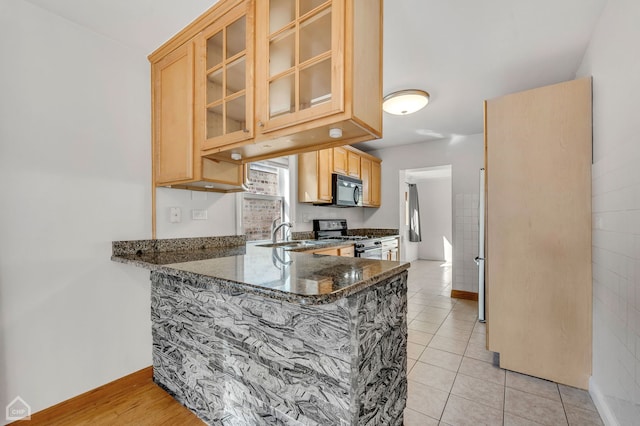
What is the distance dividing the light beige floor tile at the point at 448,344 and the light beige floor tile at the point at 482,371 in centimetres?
18

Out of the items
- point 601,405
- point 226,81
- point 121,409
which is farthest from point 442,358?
point 226,81

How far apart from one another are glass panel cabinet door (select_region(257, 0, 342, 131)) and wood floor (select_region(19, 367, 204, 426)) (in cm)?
182

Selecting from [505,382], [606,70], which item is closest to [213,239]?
[505,382]

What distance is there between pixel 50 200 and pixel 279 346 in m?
1.69

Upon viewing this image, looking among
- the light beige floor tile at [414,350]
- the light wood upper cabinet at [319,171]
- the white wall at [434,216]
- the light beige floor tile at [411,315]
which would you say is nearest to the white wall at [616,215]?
the light beige floor tile at [414,350]

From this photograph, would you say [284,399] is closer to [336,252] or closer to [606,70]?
[336,252]

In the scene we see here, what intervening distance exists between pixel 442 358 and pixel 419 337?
419mm

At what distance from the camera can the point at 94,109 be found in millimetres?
1876

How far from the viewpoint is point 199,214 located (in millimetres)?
2369

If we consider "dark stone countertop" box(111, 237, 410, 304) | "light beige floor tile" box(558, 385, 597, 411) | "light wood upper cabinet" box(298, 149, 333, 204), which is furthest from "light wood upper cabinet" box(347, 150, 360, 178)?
"light beige floor tile" box(558, 385, 597, 411)

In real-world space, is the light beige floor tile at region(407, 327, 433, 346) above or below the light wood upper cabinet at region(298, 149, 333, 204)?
below

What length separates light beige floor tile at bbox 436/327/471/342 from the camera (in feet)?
9.04

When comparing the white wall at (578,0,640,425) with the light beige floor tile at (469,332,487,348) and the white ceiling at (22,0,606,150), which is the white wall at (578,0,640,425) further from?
the light beige floor tile at (469,332,487,348)

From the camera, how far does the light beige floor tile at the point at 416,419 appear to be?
1.61m
